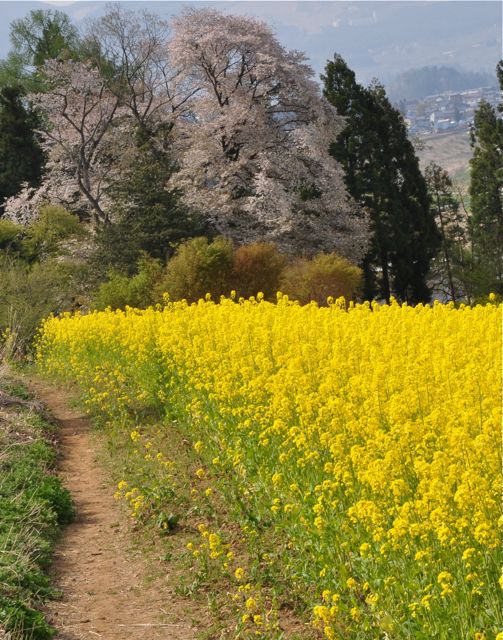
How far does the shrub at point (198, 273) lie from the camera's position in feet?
89.6

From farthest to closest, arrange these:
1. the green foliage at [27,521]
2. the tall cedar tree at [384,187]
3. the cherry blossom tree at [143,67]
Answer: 1. the tall cedar tree at [384,187]
2. the cherry blossom tree at [143,67]
3. the green foliage at [27,521]

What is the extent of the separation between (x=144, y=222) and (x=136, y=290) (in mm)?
4011

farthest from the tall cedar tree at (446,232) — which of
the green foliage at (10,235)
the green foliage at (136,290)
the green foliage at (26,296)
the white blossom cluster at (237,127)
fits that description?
the green foliage at (26,296)

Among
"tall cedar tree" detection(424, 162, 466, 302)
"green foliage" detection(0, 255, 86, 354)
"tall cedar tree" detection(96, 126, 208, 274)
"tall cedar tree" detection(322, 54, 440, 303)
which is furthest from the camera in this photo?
"tall cedar tree" detection(424, 162, 466, 302)

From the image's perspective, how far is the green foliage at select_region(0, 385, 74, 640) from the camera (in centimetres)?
636

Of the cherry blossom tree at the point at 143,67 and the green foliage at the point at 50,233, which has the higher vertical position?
the cherry blossom tree at the point at 143,67

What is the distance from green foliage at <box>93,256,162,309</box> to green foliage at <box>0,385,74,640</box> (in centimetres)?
1628

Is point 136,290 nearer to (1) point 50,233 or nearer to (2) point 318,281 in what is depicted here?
(2) point 318,281

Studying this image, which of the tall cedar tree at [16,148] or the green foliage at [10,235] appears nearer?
the green foliage at [10,235]

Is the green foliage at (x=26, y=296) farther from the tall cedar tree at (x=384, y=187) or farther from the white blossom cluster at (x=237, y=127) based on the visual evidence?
the tall cedar tree at (x=384, y=187)

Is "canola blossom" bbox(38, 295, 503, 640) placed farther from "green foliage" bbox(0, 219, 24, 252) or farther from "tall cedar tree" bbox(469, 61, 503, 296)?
"tall cedar tree" bbox(469, 61, 503, 296)

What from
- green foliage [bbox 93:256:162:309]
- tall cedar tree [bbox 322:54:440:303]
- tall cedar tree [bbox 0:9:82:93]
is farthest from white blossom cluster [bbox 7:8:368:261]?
tall cedar tree [bbox 0:9:82:93]

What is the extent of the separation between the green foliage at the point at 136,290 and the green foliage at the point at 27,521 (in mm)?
16276

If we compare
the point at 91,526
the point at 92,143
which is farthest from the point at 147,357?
the point at 92,143
